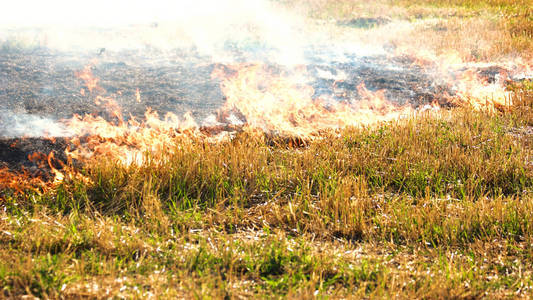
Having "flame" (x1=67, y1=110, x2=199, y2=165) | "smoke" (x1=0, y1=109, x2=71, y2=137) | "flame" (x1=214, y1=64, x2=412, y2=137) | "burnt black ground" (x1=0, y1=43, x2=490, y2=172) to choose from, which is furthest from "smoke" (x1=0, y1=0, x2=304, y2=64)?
"smoke" (x1=0, y1=109, x2=71, y2=137)

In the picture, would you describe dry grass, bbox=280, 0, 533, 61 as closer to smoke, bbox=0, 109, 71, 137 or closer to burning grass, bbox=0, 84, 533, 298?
burning grass, bbox=0, 84, 533, 298

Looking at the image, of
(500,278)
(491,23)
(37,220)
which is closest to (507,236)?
(500,278)

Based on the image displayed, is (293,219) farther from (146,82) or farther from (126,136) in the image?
(146,82)

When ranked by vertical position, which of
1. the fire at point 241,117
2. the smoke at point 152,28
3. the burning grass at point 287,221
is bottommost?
the burning grass at point 287,221

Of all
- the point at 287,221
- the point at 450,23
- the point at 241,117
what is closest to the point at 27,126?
the point at 241,117

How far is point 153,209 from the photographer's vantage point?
389 cm

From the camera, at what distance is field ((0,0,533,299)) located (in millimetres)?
2979

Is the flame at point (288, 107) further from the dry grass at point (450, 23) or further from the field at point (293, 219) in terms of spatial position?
the dry grass at point (450, 23)

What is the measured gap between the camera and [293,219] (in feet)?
12.6

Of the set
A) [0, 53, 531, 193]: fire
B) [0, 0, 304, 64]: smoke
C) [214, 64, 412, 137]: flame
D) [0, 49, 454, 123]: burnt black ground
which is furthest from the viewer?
[0, 0, 304, 64]: smoke

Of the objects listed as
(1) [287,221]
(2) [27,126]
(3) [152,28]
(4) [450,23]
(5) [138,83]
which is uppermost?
(3) [152,28]

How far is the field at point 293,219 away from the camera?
298cm

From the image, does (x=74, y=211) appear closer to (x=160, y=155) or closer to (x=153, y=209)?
(x=153, y=209)

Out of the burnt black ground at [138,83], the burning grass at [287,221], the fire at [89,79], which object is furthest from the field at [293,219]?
the fire at [89,79]
